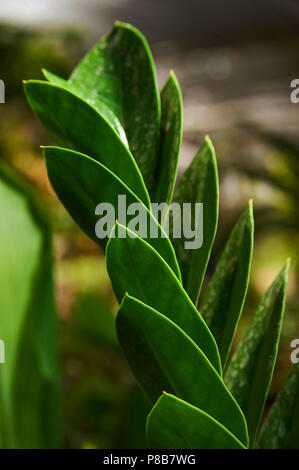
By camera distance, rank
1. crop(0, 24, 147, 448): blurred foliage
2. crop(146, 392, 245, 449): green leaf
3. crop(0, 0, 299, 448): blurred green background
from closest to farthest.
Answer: crop(146, 392, 245, 449): green leaf, crop(0, 24, 147, 448): blurred foliage, crop(0, 0, 299, 448): blurred green background

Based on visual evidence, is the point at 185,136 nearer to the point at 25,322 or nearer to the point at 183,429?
the point at 25,322

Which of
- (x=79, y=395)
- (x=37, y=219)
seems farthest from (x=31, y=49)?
(x=37, y=219)

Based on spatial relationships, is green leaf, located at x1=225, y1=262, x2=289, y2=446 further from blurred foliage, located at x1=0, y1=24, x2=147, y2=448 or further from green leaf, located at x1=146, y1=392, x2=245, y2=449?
blurred foliage, located at x1=0, y1=24, x2=147, y2=448

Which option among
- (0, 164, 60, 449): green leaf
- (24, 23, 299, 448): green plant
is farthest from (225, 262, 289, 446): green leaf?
(0, 164, 60, 449): green leaf

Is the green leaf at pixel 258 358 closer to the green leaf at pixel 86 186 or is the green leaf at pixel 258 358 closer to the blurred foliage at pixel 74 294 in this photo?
the green leaf at pixel 86 186

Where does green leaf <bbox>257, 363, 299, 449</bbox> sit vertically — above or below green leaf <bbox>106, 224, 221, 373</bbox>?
below

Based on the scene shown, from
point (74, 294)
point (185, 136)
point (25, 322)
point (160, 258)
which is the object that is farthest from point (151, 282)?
point (185, 136)
